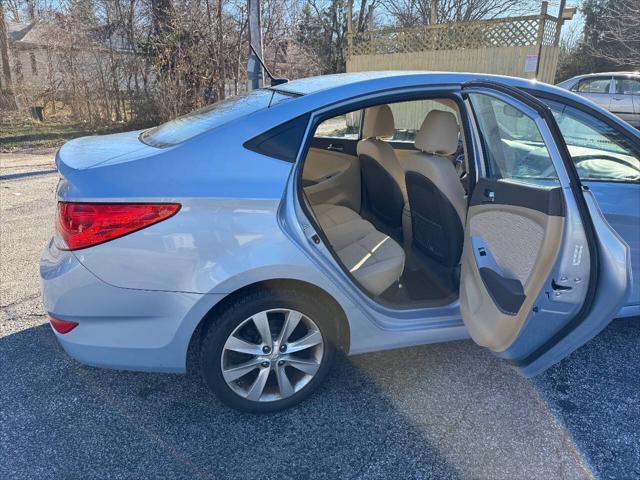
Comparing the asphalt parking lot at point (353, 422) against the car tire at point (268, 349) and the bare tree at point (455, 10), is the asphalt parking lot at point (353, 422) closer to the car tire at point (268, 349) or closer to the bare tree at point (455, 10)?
the car tire at point (268, 349)

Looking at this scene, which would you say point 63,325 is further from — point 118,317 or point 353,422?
point 353,422

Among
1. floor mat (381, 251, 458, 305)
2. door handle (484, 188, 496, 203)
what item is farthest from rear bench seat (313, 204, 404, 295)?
door handle (484, 188, 496, 203)

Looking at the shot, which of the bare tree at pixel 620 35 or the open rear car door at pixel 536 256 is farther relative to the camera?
the bare tree at pixel 620 35

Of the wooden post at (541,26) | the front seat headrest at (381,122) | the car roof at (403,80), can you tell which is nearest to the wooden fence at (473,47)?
the wooden post at (541,26)

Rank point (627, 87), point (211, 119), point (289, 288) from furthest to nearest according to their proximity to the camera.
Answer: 1. point (627, 87)
2. point (211, 119)
3. point (289, 288)

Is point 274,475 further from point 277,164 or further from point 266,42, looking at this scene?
point 266,42

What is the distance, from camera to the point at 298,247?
2.07m

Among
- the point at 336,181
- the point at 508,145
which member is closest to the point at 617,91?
the point at 336,181

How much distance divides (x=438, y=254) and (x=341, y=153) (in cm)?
199

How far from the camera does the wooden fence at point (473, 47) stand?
35.1 ft

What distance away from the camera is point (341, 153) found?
449cm

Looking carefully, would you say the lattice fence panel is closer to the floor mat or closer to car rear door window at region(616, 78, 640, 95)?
car rear door window at region(616, 78, 640, 95)

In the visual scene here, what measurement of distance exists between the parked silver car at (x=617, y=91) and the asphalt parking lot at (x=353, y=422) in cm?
1074

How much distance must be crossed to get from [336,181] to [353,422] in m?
2.36
